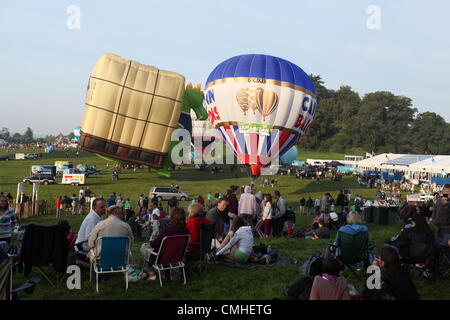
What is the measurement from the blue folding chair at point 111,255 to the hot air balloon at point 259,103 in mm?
18382

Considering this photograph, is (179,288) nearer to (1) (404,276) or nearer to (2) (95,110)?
(1) (404,276)

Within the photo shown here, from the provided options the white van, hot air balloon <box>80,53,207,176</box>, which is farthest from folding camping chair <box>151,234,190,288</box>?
the white van

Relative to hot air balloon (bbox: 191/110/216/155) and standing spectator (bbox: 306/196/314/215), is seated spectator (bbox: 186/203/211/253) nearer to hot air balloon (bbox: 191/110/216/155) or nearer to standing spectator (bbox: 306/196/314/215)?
standing spectator (bbox: 306/196/314/215)

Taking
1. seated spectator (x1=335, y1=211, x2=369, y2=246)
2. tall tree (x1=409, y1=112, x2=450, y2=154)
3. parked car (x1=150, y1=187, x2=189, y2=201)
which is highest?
tall tree (x1=409, y1=112, x2=450, y2=154)

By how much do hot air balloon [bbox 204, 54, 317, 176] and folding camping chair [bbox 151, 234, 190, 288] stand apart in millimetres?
18008

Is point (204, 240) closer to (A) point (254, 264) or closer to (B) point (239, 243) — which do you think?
(B) point (239, 243)

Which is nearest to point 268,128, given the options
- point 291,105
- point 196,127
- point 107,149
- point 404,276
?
point 291,105

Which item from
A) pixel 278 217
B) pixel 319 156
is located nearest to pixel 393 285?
pixel 278 217

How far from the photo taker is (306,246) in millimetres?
9562

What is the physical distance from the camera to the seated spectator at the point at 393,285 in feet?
14.5

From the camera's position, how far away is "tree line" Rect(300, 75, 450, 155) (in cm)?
9475

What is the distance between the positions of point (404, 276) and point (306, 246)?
16.8ft

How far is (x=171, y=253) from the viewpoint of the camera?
6.00 metres

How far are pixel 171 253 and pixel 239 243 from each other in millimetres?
1790
